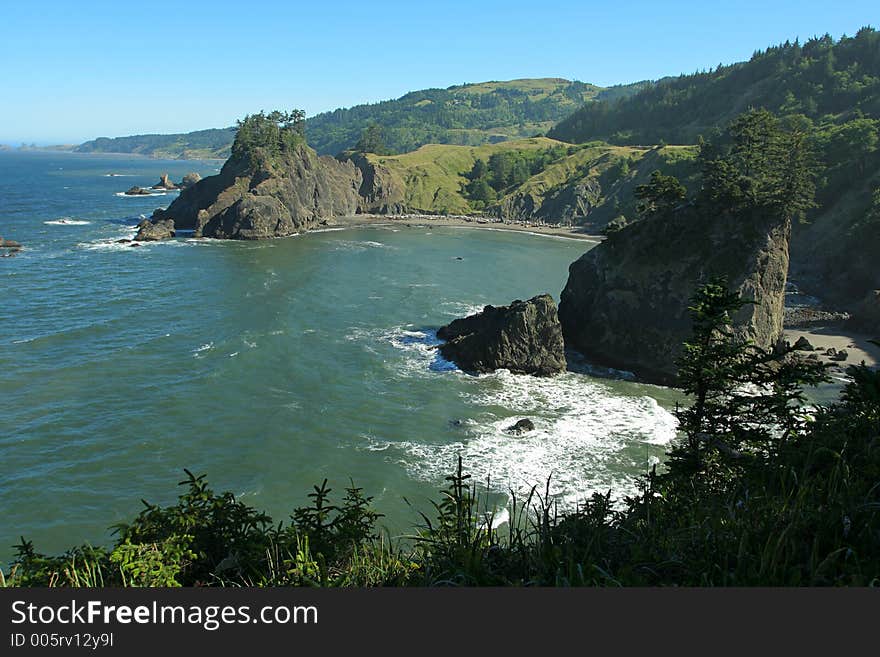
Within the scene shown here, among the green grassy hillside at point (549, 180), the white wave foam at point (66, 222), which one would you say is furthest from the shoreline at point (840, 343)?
the white wave foam at point (66, 222)

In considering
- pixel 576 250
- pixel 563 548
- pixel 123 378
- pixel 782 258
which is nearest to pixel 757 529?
pixel 563 548

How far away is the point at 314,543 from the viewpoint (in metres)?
8.83

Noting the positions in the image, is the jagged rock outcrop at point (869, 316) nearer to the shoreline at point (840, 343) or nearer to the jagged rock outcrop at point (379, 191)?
the shoreline at point (840, 343)

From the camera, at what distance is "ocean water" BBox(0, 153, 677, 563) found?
2730 cm

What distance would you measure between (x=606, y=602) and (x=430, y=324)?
49.9m

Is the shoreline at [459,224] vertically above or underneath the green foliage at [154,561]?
above

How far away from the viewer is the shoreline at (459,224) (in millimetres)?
126438

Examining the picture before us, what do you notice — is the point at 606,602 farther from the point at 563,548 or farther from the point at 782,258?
the point at 782,258

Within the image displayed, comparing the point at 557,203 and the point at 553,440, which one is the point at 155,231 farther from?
the point at 557,203

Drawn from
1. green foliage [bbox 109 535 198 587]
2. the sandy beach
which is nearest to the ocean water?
green foliage [bbox 109 535 198 587]

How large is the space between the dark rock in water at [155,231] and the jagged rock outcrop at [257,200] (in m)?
4.31

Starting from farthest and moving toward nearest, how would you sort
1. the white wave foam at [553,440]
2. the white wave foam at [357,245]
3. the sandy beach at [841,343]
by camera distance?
the white wave foam at [357,245] → the sandy beach at [841,343] → the white wave foam at [553,440]

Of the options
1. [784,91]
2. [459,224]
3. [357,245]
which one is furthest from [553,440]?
[784,91]

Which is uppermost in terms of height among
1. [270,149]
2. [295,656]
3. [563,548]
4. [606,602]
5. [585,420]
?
[270,149]
